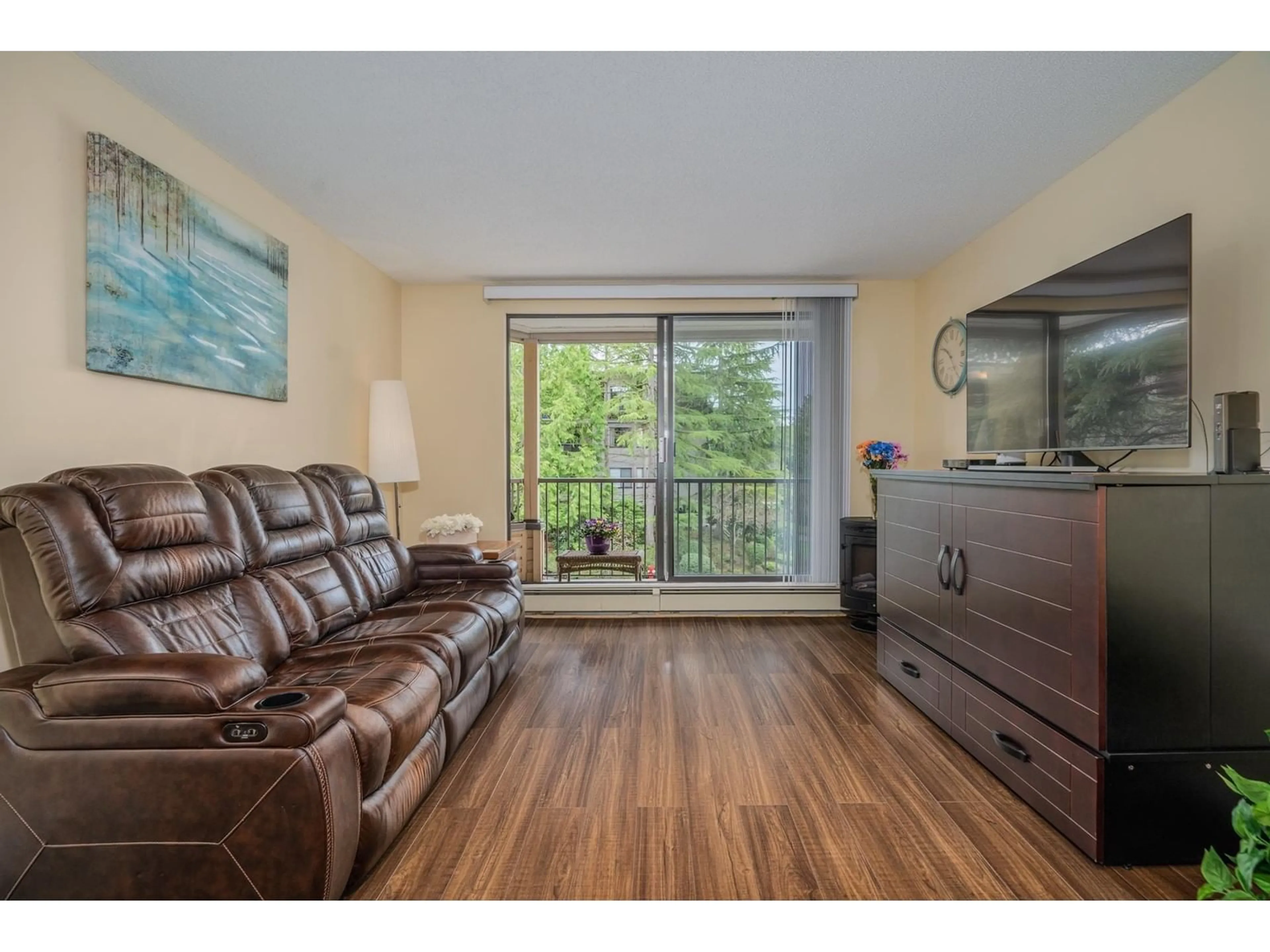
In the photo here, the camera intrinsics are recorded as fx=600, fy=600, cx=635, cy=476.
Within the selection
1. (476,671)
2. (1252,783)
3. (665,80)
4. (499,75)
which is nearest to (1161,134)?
(665,80)

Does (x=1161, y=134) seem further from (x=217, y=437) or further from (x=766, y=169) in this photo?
(x=217, y=437)

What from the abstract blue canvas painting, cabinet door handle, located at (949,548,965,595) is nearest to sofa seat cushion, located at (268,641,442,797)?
the abstract blue canvas painting

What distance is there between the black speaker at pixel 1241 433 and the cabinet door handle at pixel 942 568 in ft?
3.18

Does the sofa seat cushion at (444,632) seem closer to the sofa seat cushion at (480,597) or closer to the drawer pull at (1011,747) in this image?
the sofa seat cushion at (480,597)

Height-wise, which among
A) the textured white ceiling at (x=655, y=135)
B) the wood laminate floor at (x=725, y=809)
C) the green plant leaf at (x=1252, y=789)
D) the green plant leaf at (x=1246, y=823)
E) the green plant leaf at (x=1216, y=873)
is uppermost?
the textured white ceiling at (x=655, y=135)

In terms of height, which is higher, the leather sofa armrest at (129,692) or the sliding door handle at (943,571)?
the sliding door handle at (943,571)

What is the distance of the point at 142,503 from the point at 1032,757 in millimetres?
2996

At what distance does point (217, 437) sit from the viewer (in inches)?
106

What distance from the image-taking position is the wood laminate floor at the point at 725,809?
1.65 m

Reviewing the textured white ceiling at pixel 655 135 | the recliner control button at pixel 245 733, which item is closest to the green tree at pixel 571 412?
the textured white ceiling at pixel 655 135

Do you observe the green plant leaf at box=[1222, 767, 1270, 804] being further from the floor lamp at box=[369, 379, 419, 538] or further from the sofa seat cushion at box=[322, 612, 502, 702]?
the floor lamp at box=[369, 379, 419, 538]

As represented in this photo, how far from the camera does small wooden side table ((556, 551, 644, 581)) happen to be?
4820mm

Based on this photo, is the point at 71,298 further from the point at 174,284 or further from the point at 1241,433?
the point at 1241,433

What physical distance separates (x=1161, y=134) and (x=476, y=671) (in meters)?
3.51
